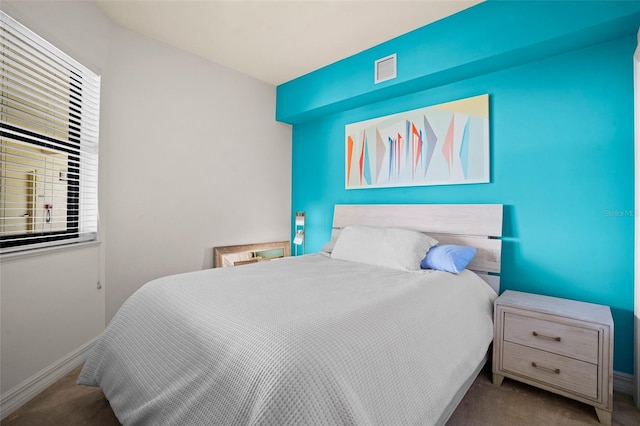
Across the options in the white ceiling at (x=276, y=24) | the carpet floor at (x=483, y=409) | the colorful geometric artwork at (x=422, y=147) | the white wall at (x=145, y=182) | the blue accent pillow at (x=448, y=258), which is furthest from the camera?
the colorful geometric artwork at (x=422, y=147)

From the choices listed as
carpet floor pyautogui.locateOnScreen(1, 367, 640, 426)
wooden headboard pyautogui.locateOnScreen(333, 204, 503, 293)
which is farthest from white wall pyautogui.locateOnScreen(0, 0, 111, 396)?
wooden headboard pyautogui.locateOnScreen(333, 204, 503, 293)

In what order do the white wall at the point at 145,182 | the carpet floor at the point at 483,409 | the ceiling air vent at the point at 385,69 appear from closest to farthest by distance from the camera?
the carpet floor at the point at 483,409 < the white wall at the point at 145,182 < the ceiling air vent at the point at 385,69

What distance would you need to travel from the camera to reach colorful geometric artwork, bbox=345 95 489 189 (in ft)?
8.17

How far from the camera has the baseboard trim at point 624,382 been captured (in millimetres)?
1860

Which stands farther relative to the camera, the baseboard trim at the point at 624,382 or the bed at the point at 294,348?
the baseboard trim at the point at 624,382

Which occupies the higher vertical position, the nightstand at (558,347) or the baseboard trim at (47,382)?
the nightstand at (558,347)

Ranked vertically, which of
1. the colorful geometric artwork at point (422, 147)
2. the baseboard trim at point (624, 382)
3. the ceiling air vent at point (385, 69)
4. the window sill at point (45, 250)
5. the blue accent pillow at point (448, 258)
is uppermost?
the ceiling air vent at point (385, 69)

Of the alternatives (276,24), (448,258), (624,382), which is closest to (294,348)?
(448,258)

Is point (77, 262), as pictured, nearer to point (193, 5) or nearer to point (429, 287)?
point (193, 5)

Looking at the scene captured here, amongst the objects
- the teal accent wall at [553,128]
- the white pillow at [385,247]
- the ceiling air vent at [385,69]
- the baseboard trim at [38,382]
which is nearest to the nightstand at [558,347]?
the teal accent wall at [553,128]

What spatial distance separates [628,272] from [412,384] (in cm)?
174

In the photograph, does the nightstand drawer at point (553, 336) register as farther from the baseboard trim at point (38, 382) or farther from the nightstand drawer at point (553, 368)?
the baseboard trim at point (38, 382)

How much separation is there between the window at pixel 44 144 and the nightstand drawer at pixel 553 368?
296 centimetres

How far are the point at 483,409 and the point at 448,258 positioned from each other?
905 millimetres
